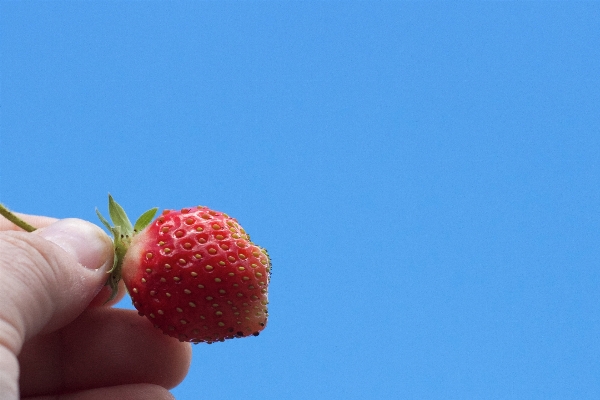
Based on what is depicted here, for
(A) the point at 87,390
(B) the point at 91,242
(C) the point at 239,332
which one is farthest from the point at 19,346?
(A) the point at 87,390

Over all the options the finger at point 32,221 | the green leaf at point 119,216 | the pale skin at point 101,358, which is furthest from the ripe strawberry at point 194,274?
the finger at point 32,221

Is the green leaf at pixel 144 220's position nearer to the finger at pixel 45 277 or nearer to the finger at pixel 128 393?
the finger at pixel 45 277

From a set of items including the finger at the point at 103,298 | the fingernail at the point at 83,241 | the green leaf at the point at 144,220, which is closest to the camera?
the fingernail at the point at 83,241

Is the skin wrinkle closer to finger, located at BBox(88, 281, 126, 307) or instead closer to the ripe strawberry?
the ripe strawberry

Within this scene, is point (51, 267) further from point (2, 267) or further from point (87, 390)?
point (87, 390)

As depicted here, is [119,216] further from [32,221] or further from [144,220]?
[32,221]

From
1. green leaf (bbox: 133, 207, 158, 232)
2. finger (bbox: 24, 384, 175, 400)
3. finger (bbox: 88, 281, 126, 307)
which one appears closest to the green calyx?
green leaf (bbox: 133, 207, 158, 232)

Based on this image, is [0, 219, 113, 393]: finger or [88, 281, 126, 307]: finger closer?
[0, 219, 113, 393]: finger
